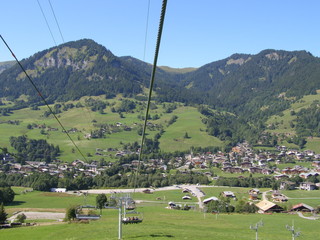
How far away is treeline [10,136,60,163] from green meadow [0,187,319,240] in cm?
5229

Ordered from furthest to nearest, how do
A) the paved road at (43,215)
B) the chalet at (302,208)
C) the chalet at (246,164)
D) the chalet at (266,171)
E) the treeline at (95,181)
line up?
the chalet at (246,164), the chalet at (266,171), the treeline at (95,181), the chalet at (302,208), the paved road at (43,215)

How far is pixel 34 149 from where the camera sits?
15075 centimetres

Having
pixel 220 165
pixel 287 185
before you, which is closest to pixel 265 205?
pixel 287 185

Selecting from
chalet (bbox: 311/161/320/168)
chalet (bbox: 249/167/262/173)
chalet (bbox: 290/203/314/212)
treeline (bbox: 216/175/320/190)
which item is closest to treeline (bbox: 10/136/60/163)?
treeline (bbox: 216/175/320/190)

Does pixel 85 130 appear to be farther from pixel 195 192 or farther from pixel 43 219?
pixel 43 219

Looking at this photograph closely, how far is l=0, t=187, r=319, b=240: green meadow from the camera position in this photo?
3591 centimetres

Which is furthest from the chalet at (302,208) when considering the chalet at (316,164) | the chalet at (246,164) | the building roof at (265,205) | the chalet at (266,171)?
the chalet at (316,164)

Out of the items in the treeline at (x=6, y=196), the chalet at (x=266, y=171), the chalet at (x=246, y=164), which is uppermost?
the chalet at (x=246, y=164)

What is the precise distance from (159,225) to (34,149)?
390ft

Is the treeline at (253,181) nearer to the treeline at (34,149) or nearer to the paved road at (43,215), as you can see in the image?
the paved road at (43,215)

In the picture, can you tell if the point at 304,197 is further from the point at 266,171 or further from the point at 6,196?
the point at 6,196

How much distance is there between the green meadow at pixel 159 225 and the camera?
1414 inches

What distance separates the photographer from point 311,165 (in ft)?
465

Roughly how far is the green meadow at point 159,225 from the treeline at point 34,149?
5229 centimetres
